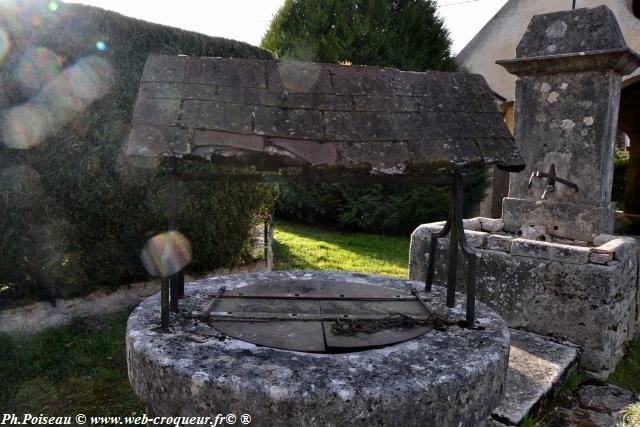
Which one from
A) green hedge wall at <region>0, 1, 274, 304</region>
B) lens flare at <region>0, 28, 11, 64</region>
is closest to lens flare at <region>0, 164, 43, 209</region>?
green hedge wall at <region>0, 1, 274, 304</region>

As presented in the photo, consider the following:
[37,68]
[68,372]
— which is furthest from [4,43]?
[68,372]

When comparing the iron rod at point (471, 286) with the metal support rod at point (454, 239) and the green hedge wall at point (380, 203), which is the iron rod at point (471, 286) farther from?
the green hedge wall at point (380, 203)

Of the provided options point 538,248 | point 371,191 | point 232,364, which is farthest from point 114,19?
point 371,191

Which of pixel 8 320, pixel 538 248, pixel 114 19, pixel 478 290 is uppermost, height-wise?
pixel 114 19

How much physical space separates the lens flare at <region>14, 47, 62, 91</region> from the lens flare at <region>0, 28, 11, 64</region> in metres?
0.13

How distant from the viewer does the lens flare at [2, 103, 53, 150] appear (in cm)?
414

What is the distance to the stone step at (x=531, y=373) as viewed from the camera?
111 inches

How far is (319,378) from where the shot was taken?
1.93 metres

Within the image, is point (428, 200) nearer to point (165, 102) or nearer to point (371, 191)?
point (371, 191)

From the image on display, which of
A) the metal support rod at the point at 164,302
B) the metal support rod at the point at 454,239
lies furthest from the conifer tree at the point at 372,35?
the metal support rod at the point at 164,302

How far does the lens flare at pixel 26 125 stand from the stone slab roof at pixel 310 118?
255cm

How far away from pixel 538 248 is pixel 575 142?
4.17 feet

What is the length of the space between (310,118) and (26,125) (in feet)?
10.9

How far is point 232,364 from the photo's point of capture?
6.70 ft
